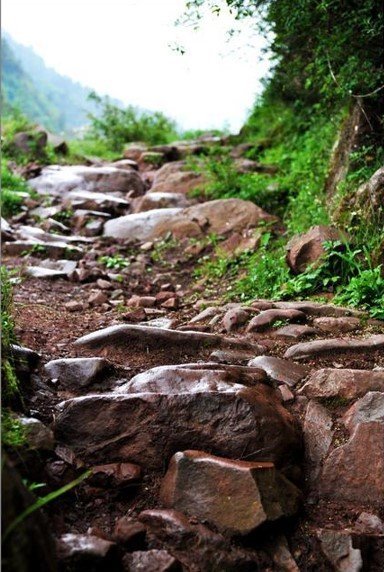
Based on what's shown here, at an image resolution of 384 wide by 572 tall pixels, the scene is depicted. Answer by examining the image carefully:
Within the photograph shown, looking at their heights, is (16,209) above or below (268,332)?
above

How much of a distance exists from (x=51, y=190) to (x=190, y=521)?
28.2ft

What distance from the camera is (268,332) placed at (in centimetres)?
407

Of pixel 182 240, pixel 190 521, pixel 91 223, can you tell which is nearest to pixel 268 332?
pixel 190 521

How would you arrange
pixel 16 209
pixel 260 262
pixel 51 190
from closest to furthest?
pixel 260 262
pixel 16 209
pixel 51 190

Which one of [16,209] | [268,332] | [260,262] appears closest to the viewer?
[268,332]

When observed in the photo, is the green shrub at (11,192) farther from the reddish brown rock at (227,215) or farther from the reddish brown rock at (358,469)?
the reddish brown rock at (358,469)

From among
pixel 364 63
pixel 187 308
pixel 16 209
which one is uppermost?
pixel 364 63

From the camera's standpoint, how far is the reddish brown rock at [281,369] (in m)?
3.32

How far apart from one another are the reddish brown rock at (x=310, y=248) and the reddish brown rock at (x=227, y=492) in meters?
2.76

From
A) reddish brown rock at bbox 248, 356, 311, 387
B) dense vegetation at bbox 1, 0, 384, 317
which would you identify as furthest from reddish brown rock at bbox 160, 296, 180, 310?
reddish brown rock at bbox 248, 356, 311, 387

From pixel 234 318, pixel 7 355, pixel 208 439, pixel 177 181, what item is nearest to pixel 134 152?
pixel 177 181

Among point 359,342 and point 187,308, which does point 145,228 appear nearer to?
point 187,308

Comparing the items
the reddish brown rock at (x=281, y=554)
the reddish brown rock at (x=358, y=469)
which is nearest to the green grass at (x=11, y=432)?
the reddish brown rock at (x=281, y=554)

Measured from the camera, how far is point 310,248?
5031 millimetres
